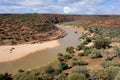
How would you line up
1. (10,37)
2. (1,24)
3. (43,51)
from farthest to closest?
(1,24)
(10,37)
(43,51)

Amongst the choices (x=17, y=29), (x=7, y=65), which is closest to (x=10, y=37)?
(x=17, y=29)

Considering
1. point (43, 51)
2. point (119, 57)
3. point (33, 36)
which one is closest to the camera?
point (119, 57)

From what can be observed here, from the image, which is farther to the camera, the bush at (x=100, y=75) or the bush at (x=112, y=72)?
the bush at (x=100, y=75)

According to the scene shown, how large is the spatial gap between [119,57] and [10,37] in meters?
27.7

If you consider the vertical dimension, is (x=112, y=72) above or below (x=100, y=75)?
above

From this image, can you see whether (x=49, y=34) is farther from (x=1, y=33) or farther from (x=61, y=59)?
(x=61, y=59)

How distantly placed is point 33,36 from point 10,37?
216 inches

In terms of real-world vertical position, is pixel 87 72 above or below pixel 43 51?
above

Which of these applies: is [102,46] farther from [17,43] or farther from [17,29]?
[17,29]

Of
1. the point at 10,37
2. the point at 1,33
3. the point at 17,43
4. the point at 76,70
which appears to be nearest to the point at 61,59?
the point at 76,70

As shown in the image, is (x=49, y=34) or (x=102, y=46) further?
(x=49, y=34)

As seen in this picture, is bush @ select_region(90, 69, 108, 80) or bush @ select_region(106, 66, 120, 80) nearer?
bush @ select_region(106, 66, 120, 80)

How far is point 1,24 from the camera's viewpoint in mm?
58875

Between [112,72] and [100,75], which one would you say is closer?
[112,72]
